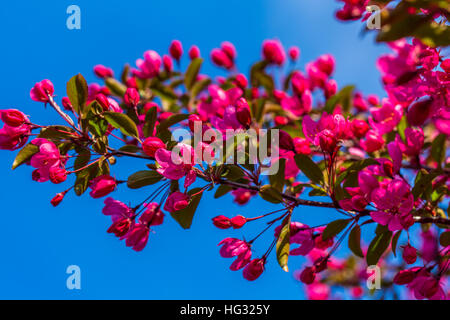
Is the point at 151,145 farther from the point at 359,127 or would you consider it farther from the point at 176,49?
the point at 176,49

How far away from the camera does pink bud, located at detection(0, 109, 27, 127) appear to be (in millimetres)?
1464

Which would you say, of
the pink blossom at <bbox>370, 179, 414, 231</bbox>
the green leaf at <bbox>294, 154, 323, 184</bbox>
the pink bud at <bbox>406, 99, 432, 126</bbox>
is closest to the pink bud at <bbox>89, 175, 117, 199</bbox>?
the green leaf at <bbox>294, 154, 323, 184</bbox>

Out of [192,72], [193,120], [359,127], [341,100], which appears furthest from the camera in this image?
[192,72]

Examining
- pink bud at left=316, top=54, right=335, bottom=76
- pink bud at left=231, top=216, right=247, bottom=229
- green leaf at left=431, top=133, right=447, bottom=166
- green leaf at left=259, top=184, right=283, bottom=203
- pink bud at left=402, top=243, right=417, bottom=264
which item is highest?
pink bud at left=316, top=54, right=335, bottom=76

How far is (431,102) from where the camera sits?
4.30 feet

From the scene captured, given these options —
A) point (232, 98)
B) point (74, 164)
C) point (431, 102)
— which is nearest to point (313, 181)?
point (431, 102)

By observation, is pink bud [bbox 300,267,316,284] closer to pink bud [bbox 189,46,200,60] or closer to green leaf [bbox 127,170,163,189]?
green leaf [bbox 127,170,163,189]

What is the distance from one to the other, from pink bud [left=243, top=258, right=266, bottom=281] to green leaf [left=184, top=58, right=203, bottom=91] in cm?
170

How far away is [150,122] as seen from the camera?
1606 millimetres

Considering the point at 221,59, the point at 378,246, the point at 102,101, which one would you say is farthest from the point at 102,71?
the point at 378,246

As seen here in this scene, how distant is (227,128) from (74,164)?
612 millimetres

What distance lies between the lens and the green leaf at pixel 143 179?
58.8 inches

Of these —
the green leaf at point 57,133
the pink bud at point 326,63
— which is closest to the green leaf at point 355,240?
the green leaf at point 57,133

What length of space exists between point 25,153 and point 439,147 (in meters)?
1.64
